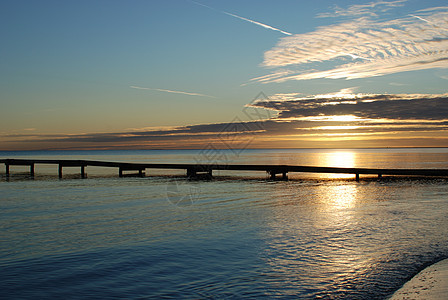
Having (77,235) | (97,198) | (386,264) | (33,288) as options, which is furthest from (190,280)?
(97,198)

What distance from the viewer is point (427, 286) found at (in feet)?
28.8

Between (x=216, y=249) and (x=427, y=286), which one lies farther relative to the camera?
(x=216, y=249)

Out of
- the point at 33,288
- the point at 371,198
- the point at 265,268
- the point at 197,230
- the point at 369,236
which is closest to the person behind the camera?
the point at 33,288

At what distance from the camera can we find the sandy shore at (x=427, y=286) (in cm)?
819

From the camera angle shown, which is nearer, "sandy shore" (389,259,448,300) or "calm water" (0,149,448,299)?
"sandy shore" (389,259,448,300)

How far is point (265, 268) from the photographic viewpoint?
10.6m

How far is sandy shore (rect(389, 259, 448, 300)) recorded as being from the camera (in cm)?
819

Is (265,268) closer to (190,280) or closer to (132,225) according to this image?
(190,280)

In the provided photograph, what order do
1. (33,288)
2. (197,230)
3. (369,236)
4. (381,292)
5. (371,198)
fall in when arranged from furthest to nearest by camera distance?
(371,198) → (197,230) → (369,236) → (33,288) → (381,292)

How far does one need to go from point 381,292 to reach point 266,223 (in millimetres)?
8780

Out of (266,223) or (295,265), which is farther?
(266,223)

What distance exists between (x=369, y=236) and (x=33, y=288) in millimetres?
11300

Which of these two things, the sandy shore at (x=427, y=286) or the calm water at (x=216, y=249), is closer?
the sandy shore at (x=427, y=286)

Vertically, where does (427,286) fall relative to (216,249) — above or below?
above
